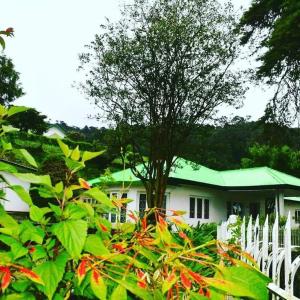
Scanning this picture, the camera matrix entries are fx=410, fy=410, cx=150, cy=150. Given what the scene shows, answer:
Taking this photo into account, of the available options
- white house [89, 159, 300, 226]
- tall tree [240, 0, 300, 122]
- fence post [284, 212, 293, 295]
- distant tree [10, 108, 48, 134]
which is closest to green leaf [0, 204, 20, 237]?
fence post [284, 212, 293, 295]

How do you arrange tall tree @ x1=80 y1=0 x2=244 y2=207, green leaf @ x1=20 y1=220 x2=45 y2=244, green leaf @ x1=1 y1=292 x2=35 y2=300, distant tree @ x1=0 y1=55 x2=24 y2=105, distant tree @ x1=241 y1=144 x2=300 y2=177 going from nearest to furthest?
1. green leaf @ x1=1 y1=292 x2=35 y2=300
2. green leaf @ x1=20 y1=220 x2=45 y2=244
3. tall tree @ x1=80 y1=0 x2=244 y2=207
4. distant tree @ x1=241 y1=144 x2=300 y2=177
5. distant tree @ x1=0 y1=55 x2=24 y2=105

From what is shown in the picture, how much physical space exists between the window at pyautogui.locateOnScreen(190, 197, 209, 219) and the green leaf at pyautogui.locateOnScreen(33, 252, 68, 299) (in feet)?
92.7

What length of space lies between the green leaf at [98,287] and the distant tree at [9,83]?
54.6m

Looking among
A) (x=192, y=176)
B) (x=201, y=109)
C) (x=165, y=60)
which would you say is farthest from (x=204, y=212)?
(x=165, y=60)

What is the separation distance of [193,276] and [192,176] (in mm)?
29138

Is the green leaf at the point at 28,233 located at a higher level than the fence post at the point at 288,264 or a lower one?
higher

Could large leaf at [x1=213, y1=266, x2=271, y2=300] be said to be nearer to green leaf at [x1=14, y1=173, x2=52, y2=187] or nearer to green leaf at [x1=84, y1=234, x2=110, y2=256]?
green leaf at [x1=84, y1=234, x2=110, y2=256]

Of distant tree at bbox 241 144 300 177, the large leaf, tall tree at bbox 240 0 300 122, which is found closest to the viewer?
the large leaf

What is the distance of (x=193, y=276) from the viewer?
94 centimetres

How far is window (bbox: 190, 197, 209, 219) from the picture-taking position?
1148 inches

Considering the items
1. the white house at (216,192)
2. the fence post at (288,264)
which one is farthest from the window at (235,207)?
the fence post at (288,264)

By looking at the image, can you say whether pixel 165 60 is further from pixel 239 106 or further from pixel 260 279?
pixel 260 279

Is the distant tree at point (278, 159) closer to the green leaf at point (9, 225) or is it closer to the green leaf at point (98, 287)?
the green leaf at point (9, 225)

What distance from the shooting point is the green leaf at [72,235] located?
0.99 metres
